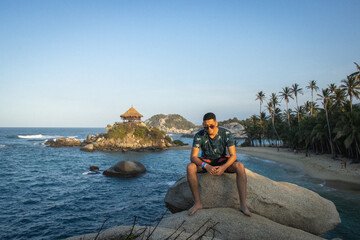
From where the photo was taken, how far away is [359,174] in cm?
2345

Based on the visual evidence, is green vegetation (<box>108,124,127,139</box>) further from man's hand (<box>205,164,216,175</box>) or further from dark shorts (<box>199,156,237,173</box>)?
man's hand (<box>205,164,216,175</box>)

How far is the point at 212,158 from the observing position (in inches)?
233

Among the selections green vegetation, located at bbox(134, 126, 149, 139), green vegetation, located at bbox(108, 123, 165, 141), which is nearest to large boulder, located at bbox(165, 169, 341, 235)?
green vegetation, located at bbox(108, 123, 165, 141)

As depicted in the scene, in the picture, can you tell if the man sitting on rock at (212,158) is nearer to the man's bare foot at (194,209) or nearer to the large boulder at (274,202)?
the man's bare foot at (194,209)

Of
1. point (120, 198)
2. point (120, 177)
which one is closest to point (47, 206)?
point (120, 198)

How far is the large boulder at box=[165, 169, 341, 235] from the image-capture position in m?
6.24

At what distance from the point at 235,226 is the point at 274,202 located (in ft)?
5.89

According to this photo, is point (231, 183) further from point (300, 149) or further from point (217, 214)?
point (300, 149)

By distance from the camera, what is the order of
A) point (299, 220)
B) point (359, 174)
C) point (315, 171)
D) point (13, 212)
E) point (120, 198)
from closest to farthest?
point (299, 220) < point (13, 212) < point (120, 198) < point (359, 174) < point (315, 171)

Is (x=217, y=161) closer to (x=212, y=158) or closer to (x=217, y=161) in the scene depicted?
(x=217, y=161)

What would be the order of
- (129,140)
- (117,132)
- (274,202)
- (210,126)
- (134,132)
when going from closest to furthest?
(210,126)
(274,202)
(117,132)
(129,140)
(134,132)

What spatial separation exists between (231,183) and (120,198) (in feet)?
44.0

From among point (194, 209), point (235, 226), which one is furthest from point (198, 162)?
point (235, 226)

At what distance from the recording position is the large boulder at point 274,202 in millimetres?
6242
